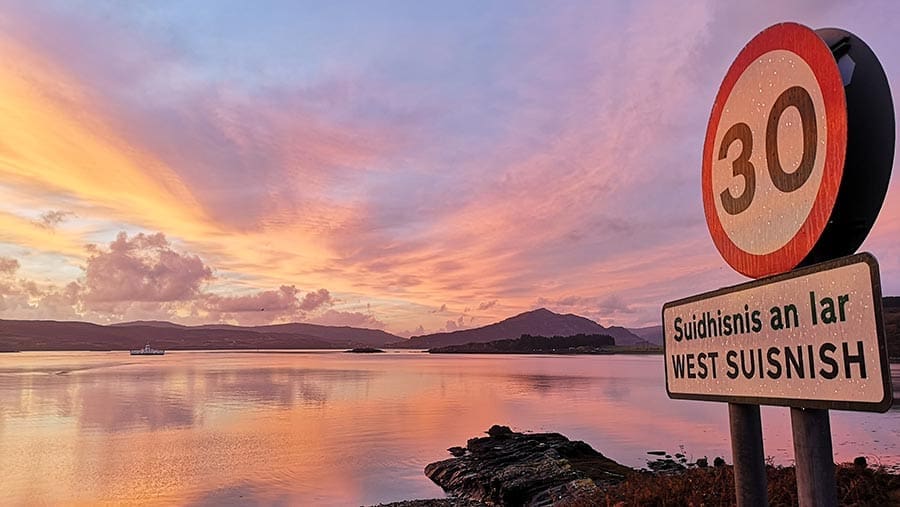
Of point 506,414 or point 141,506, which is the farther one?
point 506,414

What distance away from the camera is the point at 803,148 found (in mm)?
2854

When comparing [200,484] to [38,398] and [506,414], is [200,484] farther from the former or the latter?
[38,398]

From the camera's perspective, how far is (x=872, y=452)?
36094 mm

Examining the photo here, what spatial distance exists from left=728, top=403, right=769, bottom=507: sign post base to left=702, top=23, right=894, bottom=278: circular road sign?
0.97m

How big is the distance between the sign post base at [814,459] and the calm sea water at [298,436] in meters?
28.5

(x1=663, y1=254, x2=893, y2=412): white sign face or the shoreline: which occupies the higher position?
(x1=663, y1=254, x2=893, y2=412): white sign face

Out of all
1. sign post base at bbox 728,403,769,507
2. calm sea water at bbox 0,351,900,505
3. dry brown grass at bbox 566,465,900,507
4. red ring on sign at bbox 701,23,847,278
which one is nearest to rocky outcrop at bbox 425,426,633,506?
calm sea water at bbox 0,351,900,505

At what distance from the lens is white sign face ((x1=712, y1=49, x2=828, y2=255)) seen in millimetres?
2840

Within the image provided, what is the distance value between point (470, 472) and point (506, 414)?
109 ft

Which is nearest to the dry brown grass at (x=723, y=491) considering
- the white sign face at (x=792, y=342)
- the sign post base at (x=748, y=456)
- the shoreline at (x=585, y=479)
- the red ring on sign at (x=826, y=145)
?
the shoreline at (x=585, y=479)

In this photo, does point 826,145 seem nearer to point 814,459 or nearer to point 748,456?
point 814,459

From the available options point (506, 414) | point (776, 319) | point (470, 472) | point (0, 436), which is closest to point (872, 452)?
point (470, 472)

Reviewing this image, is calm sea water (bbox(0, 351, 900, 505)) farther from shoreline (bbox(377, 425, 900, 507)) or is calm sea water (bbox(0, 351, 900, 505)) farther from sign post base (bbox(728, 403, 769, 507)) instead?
sign post base (bbox(728, 403, 769, 507))

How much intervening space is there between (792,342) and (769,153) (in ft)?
3.32
